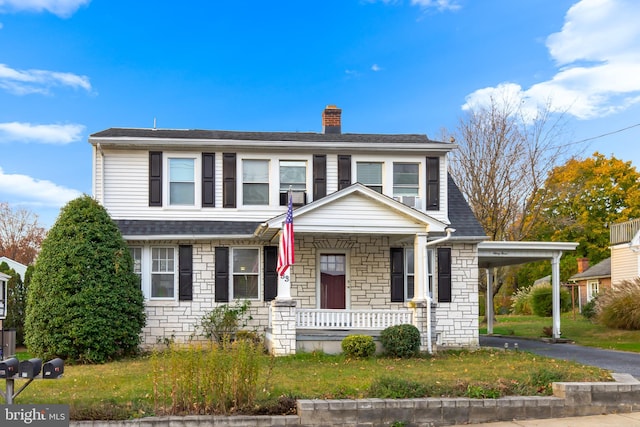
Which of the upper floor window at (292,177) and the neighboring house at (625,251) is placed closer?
the upper floor window at (292,177)

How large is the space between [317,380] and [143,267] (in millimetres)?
8015

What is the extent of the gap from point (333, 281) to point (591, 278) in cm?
2434

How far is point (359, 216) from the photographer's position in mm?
16219

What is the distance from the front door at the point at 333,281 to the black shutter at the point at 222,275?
8.02 feet

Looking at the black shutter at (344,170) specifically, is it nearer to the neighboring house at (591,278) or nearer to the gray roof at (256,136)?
the gray roof at (256,136)

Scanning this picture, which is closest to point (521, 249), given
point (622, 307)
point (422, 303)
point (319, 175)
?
point (622, 307)

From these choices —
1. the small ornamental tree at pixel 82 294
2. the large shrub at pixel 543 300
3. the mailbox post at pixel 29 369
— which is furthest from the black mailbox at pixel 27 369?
the large shrub at pixel 543 300

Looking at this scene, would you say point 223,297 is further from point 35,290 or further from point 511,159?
point 511,159

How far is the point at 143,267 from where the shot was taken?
17750 mm

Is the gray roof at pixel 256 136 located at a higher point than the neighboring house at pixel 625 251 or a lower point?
higher

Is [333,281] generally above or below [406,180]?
below

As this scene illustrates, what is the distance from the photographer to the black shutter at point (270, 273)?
1791cm

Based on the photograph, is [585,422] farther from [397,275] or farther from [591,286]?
[591,286]

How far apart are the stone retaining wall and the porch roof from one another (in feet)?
23.0
